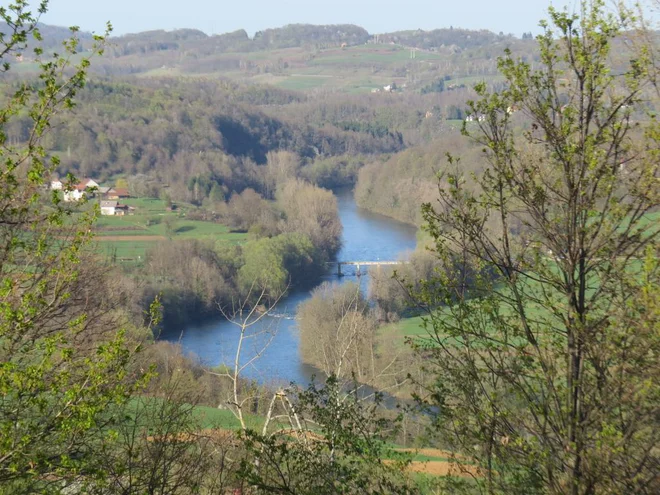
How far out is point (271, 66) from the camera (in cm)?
13700

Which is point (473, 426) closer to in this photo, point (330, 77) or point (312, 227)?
point (312, 227)

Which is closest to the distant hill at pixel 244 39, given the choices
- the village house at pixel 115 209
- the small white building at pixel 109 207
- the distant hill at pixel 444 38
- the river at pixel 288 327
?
the distant hill at pixel 444 38

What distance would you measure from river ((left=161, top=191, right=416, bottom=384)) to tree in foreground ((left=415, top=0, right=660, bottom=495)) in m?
2.54

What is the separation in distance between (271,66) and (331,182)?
77964 mm

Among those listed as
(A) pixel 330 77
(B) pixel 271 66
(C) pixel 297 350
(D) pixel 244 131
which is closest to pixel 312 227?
(C) pixel 297 350

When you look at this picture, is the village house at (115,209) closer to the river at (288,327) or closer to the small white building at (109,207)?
the small white building at (109,207)

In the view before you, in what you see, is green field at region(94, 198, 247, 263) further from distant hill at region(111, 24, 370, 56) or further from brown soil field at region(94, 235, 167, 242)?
distant hill at region(111, 24, 370, 56)

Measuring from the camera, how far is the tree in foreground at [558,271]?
341 cm

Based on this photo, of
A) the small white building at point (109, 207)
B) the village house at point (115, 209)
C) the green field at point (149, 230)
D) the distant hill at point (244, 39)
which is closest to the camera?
the green field at point (149, 230)

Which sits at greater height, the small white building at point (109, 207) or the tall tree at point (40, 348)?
the tall tree at point (40, 348)

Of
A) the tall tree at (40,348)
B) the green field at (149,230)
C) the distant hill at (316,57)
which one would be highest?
the tall tree at (40,348)

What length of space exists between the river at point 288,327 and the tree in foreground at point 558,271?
8.32 ft

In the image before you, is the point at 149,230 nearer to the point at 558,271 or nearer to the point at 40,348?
the point at 40,348

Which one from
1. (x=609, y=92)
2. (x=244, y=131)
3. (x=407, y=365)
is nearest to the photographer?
(x=609, y=92)
